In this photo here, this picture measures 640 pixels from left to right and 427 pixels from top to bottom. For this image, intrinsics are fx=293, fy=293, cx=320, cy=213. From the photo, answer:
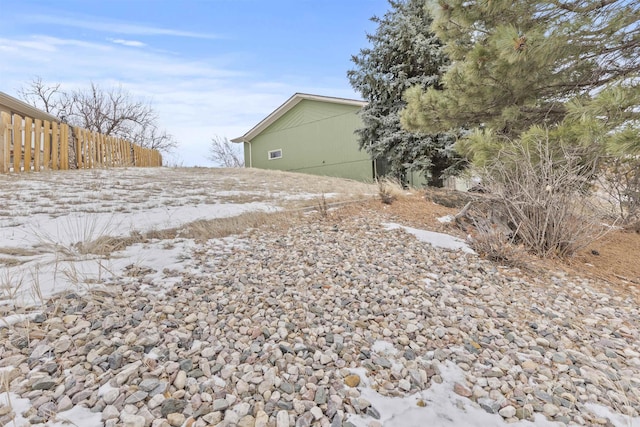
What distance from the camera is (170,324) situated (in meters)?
1.54

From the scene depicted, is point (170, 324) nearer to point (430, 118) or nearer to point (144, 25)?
point (430, 118)

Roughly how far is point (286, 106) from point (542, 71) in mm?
10126

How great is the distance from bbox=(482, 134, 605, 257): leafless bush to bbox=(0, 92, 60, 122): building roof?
11.8 m

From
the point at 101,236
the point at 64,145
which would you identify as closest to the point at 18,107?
the point at 64,145

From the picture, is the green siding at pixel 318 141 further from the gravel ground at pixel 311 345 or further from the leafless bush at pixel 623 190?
the gravel ground at pixel 311 345

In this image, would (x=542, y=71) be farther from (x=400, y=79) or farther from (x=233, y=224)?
(x=400, y=79)

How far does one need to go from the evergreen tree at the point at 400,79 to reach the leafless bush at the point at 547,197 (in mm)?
3553

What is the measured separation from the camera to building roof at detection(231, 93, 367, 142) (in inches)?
402

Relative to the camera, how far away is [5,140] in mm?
6164

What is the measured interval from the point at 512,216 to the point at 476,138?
0.99m

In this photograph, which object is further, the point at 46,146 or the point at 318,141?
the point at 318,141

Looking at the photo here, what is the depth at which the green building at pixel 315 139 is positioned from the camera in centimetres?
1051

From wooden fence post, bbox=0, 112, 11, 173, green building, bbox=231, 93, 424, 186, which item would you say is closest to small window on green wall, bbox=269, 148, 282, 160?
green building, bbox=231, 93, 424, 186

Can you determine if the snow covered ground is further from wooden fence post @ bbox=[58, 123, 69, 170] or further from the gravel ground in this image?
wooden fence post @ bbox=[58, 123, 69, 170]
